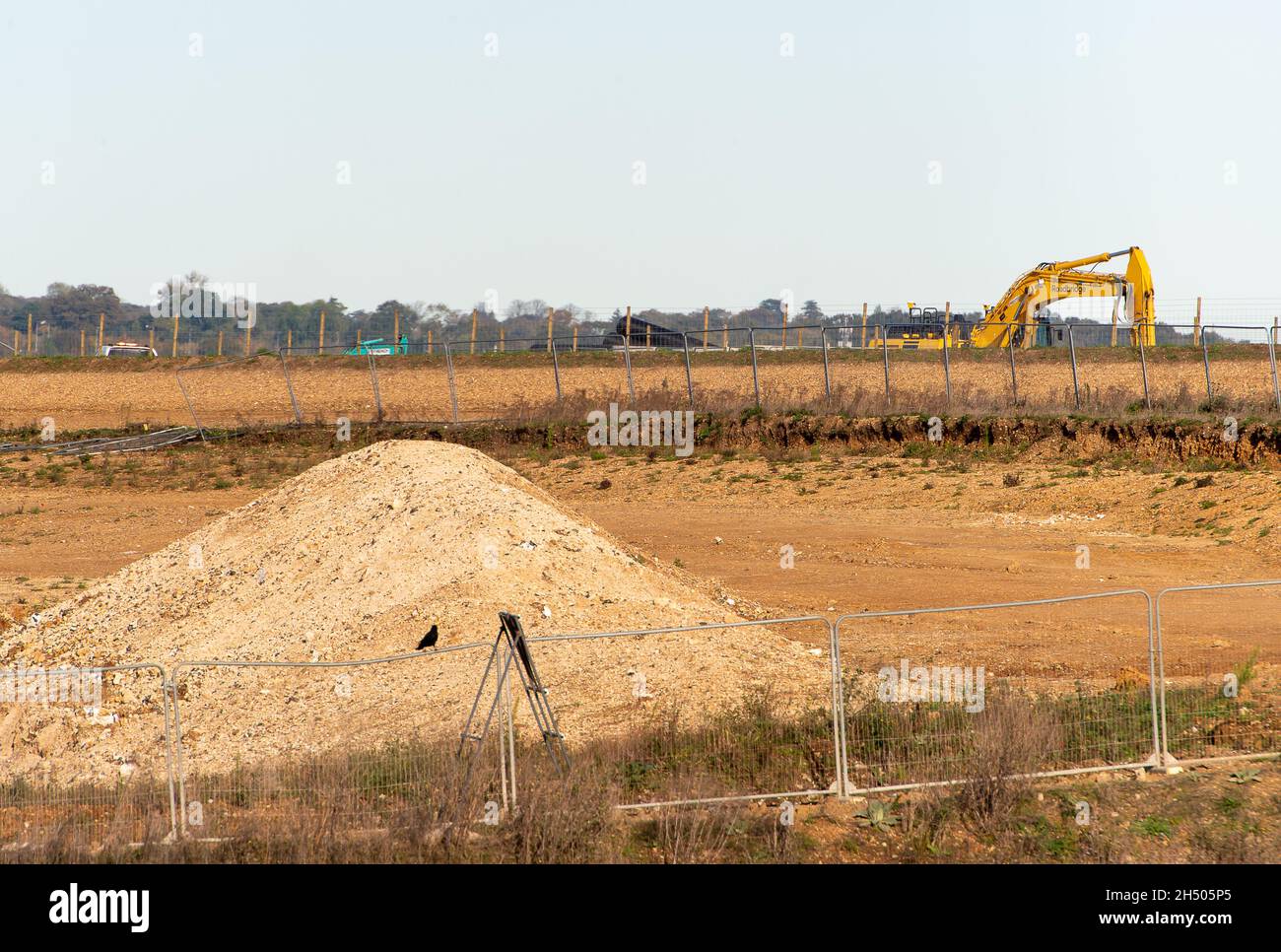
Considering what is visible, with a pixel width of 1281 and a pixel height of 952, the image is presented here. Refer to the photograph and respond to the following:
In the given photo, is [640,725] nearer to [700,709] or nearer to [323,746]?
[700,709]

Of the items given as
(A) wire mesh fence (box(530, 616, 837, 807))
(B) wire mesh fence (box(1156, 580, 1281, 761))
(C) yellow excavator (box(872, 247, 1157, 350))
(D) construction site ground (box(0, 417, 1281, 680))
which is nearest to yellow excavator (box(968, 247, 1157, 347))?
(C) yellow excavator (box(872, 247, 1157, 350))

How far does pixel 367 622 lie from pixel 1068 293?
3171cm

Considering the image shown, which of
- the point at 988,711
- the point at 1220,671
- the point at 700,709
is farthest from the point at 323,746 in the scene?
the point at 1220,671

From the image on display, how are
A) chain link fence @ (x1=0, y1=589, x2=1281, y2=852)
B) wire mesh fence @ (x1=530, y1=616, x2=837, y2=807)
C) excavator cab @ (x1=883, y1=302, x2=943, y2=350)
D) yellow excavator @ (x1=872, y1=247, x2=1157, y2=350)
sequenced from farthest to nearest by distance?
excavator cab @ (x1=883, y1=302, x2=943, y2=350) → yellow excavator @ (x1=872, y1=247, x2=1157, y2=350) → wire mesh fence @ (x1=530, y1=616, x2=837, y2=807) → chain link fence @ (x1=0, y1=589, x2=1281, y2=852)

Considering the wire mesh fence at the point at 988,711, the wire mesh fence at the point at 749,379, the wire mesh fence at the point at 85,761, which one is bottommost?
the wire mesh fence at the point at 85,761

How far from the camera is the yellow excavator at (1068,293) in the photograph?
38.1m

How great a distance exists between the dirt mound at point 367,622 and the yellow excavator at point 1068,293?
25.3m

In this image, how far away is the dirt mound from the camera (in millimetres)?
11531

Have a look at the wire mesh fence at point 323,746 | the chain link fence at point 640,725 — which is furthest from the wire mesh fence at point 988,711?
the wire mesh fence at point 323,746

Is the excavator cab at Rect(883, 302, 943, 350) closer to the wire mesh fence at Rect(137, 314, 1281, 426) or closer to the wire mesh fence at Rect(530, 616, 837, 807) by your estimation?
the wire mesh fence at Rect(137, 314, 1281, 426)

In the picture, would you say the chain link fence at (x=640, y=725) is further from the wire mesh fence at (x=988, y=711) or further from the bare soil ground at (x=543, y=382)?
the bare soil ground at (x=543, y=382)

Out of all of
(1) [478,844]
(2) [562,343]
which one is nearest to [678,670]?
(1) [478,844]

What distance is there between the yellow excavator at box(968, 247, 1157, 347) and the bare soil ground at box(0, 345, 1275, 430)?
1.28 m

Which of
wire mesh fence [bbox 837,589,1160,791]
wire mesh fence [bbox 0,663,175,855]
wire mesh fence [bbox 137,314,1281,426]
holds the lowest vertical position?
wire mesh fence [bbox 0,663,175,855]
